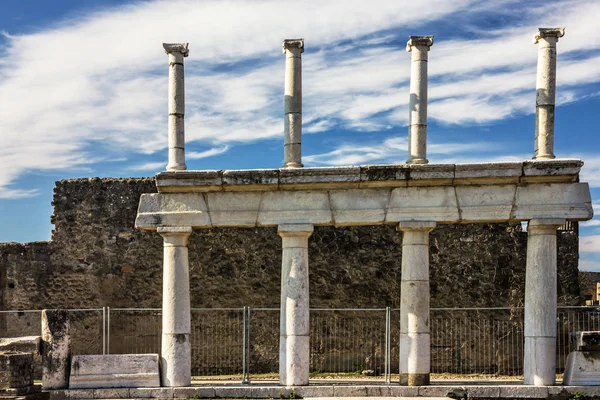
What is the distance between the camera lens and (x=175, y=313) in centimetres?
1399

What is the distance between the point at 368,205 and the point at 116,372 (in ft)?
16.7

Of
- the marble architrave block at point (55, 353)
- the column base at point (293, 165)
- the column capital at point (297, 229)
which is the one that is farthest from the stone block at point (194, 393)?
the column base at point (293, 165)

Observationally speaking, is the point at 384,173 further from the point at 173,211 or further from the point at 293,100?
the point at 173,211

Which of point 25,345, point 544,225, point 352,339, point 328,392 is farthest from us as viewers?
point 352,339

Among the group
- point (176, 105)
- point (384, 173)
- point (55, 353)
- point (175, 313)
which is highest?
point (176, 105)

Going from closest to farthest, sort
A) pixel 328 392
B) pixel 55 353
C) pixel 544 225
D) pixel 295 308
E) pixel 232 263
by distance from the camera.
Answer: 1. pixel 544 225
2. pixel 328 392
3. pixel 295 308
4. pixel 55 353
5. pixel 232 263

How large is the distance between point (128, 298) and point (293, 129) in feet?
25.3

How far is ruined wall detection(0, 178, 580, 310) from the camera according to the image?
Result: 755 inches

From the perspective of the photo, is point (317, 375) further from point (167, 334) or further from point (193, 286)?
point (167, 334)

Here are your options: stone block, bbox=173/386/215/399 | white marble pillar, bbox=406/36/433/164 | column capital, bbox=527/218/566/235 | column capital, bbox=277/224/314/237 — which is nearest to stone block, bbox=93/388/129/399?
stone block, bbox=173/386/215/399

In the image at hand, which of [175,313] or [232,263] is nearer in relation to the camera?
[175,313]

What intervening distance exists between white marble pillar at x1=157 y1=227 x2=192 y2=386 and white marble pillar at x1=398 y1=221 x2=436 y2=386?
3.62 meters

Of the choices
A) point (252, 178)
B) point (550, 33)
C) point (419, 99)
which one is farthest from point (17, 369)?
point (550, 33)

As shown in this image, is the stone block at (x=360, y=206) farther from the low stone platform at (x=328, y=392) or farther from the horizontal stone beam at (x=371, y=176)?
the low stone platform at (x=328, y=392)
